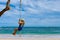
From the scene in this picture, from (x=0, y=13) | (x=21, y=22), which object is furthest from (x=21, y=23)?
(x=0, y=13)

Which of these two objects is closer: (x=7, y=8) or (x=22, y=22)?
(x=7, y=8)

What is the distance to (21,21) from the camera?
22.2ft

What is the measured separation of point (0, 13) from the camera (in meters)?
2.66

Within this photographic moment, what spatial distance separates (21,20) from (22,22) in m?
0.06

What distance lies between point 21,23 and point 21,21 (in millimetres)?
66

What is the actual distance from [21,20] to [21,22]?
0.19ft

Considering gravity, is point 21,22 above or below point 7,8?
below

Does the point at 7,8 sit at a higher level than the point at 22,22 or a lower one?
higher

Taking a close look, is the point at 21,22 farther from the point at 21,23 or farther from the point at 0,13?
the point at 0,13

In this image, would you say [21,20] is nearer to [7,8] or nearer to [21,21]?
[21,21]

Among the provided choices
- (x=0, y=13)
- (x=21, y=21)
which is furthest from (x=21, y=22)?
(x=0, y=13)

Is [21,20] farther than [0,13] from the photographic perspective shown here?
Yes

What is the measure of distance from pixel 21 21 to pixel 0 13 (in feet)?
13.5

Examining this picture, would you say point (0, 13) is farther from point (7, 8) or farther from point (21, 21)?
point (21, 21)
